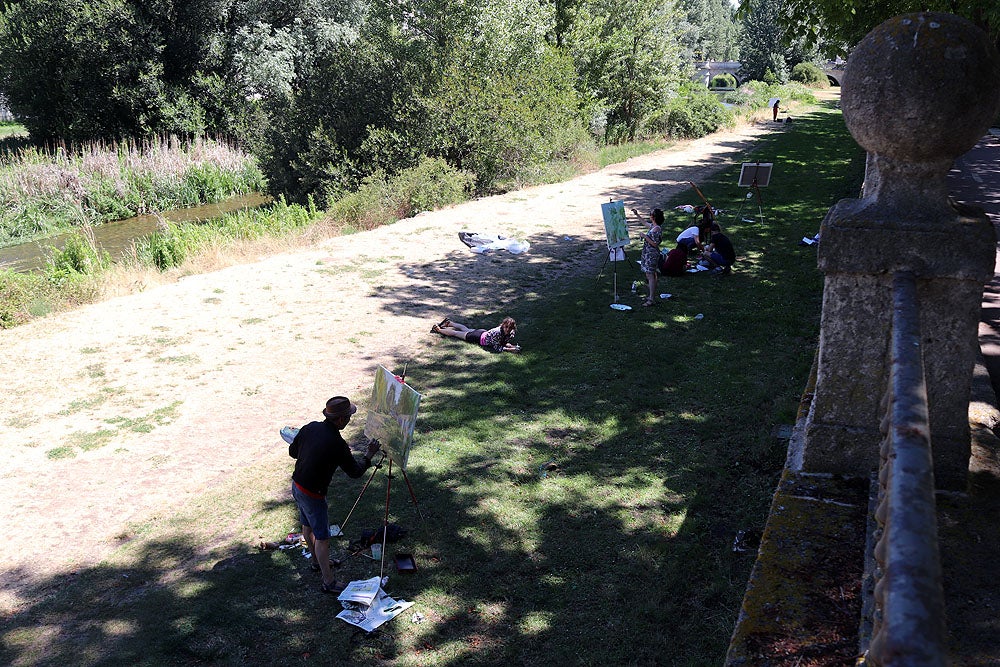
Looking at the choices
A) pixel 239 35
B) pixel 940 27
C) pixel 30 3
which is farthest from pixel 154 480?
pixel 30 3

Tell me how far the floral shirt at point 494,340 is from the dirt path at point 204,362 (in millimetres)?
1065

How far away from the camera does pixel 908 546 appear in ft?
5.33

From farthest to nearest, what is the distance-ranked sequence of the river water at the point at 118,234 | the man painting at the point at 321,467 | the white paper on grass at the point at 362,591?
1. the river water at the point at 118,234
2. the man painting at the point at 321,467
3. the white paper on grass at the point at 362,591

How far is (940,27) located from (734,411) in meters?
5.28

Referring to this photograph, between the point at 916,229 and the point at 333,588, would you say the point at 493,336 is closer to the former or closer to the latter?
the point at 333,588

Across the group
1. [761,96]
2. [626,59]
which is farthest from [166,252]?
[761,96]

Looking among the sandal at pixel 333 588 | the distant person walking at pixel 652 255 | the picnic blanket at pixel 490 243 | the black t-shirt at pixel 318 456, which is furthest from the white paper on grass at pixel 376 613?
the picnic blanket at pixel 490 243

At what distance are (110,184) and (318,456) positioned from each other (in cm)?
2572

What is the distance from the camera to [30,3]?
31.9m

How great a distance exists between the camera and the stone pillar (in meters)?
3.21

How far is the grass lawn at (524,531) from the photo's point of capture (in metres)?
5.02

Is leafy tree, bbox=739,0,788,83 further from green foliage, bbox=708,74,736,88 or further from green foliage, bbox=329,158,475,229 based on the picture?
green foliage, bbox=329,158,475,229

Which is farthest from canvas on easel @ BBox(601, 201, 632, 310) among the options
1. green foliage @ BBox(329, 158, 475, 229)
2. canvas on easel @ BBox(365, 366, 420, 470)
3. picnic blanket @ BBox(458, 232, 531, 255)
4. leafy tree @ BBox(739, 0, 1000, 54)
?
green foliage @ BBox(329, 158, 475, 229)

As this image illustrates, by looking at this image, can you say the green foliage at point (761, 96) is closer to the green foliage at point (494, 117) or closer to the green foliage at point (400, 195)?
the green foliage at point (494, 117)
